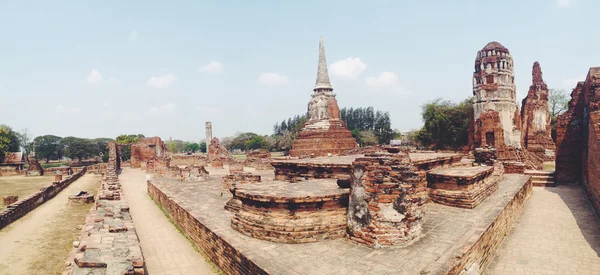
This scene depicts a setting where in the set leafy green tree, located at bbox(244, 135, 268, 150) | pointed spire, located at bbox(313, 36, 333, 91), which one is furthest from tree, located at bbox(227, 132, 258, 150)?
pointed spire, located at bbox(313, 36, 333, 91)

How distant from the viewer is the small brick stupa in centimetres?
2228

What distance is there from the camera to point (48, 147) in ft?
205

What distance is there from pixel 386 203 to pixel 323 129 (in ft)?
60.1

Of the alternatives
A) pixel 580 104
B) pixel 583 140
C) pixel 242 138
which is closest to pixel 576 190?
pixel 583 140

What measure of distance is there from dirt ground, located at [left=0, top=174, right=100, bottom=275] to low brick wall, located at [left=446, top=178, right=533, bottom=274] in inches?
225

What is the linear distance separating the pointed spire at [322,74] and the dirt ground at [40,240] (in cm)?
1790

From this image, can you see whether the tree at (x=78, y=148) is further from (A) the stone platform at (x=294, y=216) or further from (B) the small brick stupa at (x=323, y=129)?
(A) the stone platform at (x=294, y=216)

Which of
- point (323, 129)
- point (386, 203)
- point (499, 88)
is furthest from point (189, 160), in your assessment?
point (386, 203)

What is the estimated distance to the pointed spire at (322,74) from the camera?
25.1 meters

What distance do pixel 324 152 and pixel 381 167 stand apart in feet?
56.9

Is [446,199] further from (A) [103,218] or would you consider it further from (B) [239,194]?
(A) [103,218]

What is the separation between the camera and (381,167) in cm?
458

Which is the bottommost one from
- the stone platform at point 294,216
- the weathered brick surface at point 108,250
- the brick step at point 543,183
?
the brick step at point 543,183

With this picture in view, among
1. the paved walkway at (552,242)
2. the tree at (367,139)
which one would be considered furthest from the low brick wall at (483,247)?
the tree at (367,139)
